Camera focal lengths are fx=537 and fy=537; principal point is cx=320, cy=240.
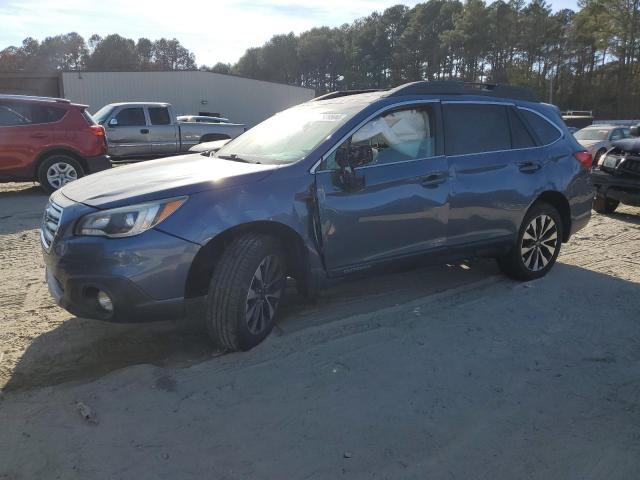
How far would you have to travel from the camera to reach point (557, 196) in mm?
5230

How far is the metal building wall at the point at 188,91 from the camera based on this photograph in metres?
28.4

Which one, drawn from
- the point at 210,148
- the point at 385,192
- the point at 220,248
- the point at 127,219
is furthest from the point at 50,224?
the point at 385,192

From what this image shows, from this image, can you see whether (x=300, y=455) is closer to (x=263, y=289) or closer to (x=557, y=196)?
(x=263, y=289)

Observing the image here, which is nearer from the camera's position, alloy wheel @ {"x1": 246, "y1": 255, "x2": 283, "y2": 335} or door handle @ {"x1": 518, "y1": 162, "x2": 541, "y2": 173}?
alloy wheel @ {"x1": 246, "y1": 255, "x2": 283, "y2": 335}

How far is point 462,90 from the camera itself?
15.5 feet

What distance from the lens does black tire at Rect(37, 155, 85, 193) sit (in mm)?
9742

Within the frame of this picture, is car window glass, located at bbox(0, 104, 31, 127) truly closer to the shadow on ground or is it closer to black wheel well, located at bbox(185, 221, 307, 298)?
the shadow on ground

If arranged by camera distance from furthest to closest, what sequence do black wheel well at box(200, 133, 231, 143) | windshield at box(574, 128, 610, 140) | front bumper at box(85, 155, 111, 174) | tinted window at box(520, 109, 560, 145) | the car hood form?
black wheel well at box(200, 133, 231, 143), windshield at box(574, 128, 610, 140), front bumper at box(85, 155, 111, 174), tinted window at box(520, 109, 560, 145), the car hood

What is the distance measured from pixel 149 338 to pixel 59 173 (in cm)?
723

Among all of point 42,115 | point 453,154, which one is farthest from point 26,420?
point 42,115

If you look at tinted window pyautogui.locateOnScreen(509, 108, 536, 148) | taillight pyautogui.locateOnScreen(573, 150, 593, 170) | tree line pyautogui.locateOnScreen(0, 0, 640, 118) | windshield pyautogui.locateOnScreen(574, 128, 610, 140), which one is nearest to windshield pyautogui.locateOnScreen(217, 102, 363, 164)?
tinted window pyautogui.locateOnScreen(509, 108, 536, 148)

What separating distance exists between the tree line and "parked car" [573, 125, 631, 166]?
30301 millimetres

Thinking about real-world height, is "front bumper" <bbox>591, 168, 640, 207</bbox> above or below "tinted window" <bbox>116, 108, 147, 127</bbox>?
below

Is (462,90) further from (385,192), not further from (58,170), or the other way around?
(58,170)
